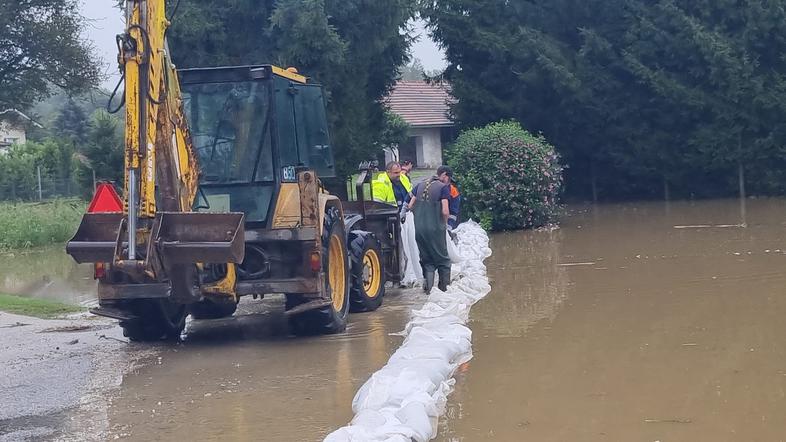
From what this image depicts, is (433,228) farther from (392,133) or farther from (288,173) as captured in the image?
(392,133)

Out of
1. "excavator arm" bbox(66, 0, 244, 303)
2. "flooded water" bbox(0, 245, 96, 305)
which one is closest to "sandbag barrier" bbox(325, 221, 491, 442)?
"excavator arm" bbox(66, 0, 244, 303)

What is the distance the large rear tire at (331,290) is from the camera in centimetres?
1018

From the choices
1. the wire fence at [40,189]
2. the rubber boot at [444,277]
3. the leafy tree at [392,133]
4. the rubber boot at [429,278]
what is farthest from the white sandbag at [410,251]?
the wire fence at [40,189]

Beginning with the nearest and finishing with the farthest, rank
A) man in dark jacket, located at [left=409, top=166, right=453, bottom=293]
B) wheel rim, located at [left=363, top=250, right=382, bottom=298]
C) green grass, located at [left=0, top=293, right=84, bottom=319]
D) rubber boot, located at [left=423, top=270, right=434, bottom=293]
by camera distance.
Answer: wheel rim, located at [left=363, top=250, right=382, bottom=298] → man in dark jacket, located at [left=409, top=166, right=453, bottom=293] → rubber boot, located at [left=423, top=270, right=434, bottom=293] → green grass, located at [left=0, top=293, right=84, bottom=319]

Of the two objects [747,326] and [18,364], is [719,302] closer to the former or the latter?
[747,326]

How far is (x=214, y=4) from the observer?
75.2 ft

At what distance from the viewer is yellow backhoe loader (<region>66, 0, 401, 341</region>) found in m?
8.87

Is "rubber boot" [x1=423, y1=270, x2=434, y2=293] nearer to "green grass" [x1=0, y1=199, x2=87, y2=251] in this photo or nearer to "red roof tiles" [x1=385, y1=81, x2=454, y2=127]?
"green grass" [x1=0, y1=199, x2=87, y2=251]

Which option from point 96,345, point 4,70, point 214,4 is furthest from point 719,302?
point 4,70

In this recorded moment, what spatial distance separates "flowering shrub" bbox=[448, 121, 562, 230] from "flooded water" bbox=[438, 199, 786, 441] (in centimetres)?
478

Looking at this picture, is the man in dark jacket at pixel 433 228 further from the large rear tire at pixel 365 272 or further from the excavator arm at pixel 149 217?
the excavator arm at pixel 149 217

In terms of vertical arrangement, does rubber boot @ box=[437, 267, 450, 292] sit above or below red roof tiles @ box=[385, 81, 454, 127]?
below

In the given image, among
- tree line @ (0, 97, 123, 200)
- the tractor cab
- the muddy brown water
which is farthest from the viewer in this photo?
tree line @ (0, 97, 123, 200)

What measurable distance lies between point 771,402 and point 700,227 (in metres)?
12.8
